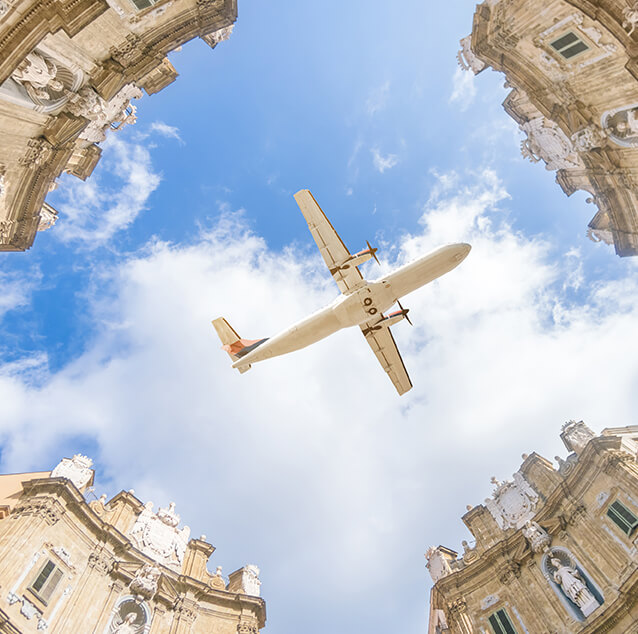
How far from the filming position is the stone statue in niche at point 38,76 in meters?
14.7

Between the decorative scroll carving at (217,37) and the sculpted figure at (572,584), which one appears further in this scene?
the decorative scroll carving at (217,37)

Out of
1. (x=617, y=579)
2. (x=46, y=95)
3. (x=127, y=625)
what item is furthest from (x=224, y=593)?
(x=46, y=95)

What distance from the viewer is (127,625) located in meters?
24.0

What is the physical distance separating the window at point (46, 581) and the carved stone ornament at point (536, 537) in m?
25.2

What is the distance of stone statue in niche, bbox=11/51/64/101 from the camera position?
48.1ft

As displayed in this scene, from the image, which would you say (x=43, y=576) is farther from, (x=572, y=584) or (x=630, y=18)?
(x=630, y=18)

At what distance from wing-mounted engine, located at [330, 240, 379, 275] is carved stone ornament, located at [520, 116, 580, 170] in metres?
11.3

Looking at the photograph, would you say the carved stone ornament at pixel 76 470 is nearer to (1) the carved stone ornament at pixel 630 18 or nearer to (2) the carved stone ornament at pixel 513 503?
(2) the carved stone ornament at pixel 513 503

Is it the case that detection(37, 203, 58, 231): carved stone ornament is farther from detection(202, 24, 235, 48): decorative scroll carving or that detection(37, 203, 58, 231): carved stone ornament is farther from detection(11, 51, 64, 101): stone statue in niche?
detection(202, 24, 235, 48): decorative scroll carving

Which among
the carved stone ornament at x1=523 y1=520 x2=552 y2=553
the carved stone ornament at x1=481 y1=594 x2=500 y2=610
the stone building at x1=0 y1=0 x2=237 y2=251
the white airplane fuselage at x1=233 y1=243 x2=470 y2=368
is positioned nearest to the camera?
the stone building at x1=0 y1=0 x2=237 y2=251

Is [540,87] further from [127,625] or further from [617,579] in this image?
[127,625]

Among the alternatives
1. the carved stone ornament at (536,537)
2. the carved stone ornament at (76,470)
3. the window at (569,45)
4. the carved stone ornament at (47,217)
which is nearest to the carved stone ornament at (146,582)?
the carved stone ornament at (76,470)

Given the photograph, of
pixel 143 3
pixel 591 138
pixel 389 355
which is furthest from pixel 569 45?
pixel 143 3

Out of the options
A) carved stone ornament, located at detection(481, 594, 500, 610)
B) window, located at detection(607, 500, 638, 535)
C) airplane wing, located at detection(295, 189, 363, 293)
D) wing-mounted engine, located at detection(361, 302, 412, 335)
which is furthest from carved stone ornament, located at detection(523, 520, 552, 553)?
airplane wing, located at detection(295, 189, 363, 293)
